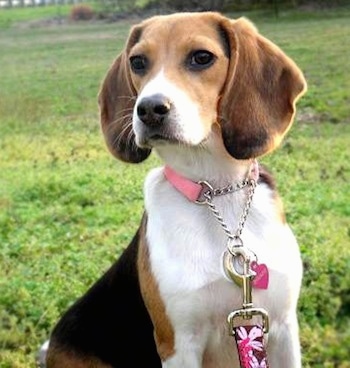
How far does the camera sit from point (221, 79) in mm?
3318

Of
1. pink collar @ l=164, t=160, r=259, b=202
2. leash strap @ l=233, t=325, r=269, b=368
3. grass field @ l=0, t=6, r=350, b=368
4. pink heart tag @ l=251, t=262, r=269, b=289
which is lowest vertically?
grass field @ l=0, t=6, r=350, b=368

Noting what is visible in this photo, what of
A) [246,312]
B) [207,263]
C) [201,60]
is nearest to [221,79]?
[201,60]

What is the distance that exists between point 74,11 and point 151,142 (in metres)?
9.90

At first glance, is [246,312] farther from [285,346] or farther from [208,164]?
[208,164]

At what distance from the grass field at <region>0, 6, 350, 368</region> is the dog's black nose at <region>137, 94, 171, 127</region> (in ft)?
5.79

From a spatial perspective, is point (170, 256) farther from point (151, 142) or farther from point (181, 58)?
point (181, 58)

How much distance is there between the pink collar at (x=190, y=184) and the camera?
3438 mm

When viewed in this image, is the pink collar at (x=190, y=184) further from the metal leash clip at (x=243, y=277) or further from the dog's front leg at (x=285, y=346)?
the dog's front leg at (x=285, y=346)

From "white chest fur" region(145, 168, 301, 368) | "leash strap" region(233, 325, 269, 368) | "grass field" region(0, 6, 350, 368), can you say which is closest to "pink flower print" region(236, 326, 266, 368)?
"leash strap" region(233, 325, 269, 368)

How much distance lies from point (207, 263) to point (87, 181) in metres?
4.64

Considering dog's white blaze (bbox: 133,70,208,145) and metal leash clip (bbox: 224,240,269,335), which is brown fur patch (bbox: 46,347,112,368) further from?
dog's white blaze (bbox: 133,70,208,145)

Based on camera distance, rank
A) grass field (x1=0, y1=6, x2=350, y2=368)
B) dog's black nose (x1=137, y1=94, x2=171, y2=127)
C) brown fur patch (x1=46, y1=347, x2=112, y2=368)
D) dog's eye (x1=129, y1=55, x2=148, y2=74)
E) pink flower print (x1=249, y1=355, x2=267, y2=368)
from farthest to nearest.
Result: grass field (x1=0, y1=6, x2=350, y2=368) < brown fur patch (x1=46, y1=347, x2=112, y2=368) < dog's eye (x1=129, y1=55, x2=148, y2=74) < pink flower print (x1=249, y1=355, x2=267, y2=368) < dog's black nose (x1=137, y1=94, x2=171, y2=127)

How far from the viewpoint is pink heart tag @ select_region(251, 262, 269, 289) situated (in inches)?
128

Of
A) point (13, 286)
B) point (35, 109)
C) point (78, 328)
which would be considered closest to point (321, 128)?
point (35, 109)
